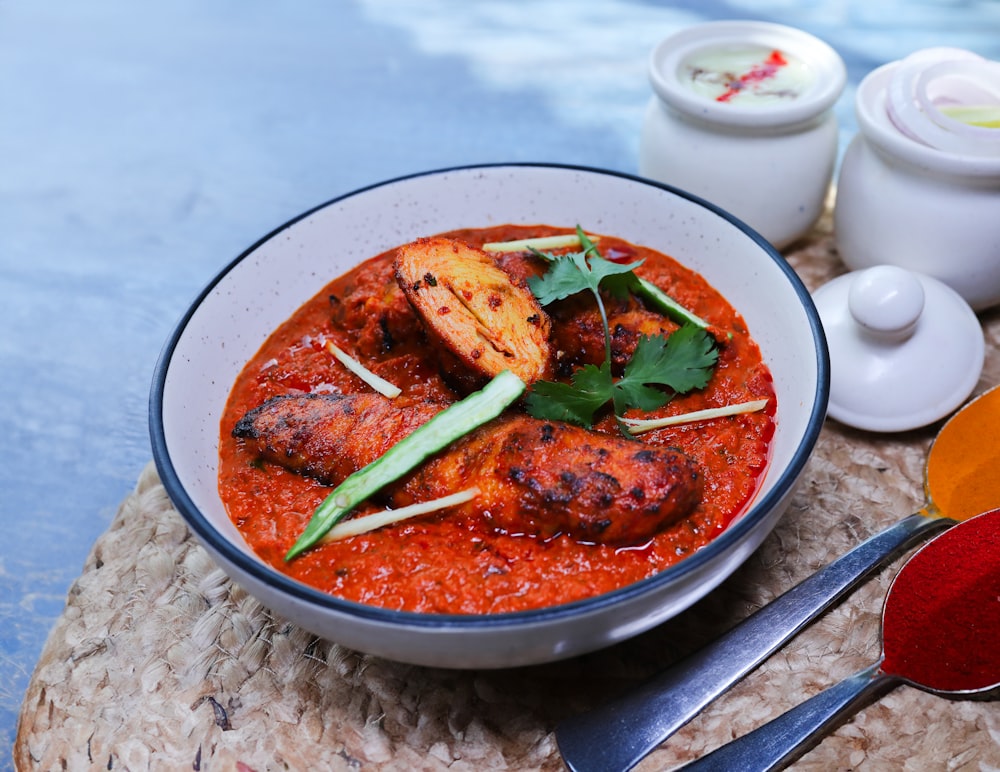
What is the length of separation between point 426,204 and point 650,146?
3.38 ft

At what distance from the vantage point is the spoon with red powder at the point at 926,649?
2.27 meters

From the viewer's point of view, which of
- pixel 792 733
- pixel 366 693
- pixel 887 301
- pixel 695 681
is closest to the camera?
pixel 792 733

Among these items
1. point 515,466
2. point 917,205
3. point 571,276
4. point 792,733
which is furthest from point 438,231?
point 792,733

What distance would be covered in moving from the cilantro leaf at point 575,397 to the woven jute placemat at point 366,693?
611mm

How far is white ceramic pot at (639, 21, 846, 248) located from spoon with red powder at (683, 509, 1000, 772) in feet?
5.29

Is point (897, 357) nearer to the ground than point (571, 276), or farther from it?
nearer to the ground

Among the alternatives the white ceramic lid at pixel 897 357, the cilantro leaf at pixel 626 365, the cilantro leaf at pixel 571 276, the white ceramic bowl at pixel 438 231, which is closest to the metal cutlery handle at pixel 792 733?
the white ceramic bowl at pixel 438 231

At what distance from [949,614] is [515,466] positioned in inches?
46.4

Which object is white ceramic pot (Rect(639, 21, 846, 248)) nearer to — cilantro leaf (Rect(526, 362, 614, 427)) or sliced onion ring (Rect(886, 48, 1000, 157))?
sliced onion ring (Rect(886, 48, 1000, 157))

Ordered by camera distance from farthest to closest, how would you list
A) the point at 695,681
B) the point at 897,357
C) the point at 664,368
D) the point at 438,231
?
the point at 438,231, the point at 897,357, the point at 664,368, the point at 695,681

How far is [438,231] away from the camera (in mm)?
3496

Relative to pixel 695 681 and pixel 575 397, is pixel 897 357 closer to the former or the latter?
pixel 575 397

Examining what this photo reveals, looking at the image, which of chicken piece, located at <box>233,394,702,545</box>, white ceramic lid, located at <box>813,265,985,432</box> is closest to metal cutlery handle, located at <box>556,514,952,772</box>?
chicken piece, located at <box>233,394,702,545</box>

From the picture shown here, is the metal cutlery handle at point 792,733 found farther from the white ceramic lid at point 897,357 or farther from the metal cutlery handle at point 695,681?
the white ceramic lid at point 897,357
